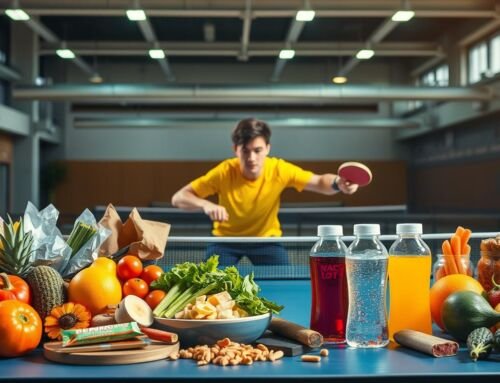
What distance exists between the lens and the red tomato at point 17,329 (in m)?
1.37

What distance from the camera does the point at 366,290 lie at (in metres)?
1.54

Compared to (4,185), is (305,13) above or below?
above

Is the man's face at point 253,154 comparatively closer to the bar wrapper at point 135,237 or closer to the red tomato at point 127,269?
the bar wrapper at point 135,237

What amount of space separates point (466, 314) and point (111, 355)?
0.85 metres

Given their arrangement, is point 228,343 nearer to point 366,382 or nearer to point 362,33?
point 366,382

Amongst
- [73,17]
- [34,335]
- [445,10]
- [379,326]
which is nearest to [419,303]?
[379,326]

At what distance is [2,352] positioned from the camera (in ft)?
4.55

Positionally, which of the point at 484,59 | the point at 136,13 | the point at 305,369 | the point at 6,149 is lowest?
the point at 305,369

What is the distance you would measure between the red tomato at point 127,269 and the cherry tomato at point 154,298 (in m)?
0.10

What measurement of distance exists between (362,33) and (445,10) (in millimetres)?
5673

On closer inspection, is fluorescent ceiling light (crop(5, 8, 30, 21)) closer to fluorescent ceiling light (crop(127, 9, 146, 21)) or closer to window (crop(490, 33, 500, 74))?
fluorescent ceiling light (crop(127, 9, 146, 21))

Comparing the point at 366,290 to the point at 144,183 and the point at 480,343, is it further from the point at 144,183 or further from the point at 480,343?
the point at 144,183

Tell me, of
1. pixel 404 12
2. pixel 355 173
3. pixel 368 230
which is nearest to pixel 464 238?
pixel 368 230

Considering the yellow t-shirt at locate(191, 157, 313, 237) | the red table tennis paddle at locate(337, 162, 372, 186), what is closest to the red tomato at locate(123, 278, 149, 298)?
the red table tennis paddle at locate(337, 162, 372, 186)
